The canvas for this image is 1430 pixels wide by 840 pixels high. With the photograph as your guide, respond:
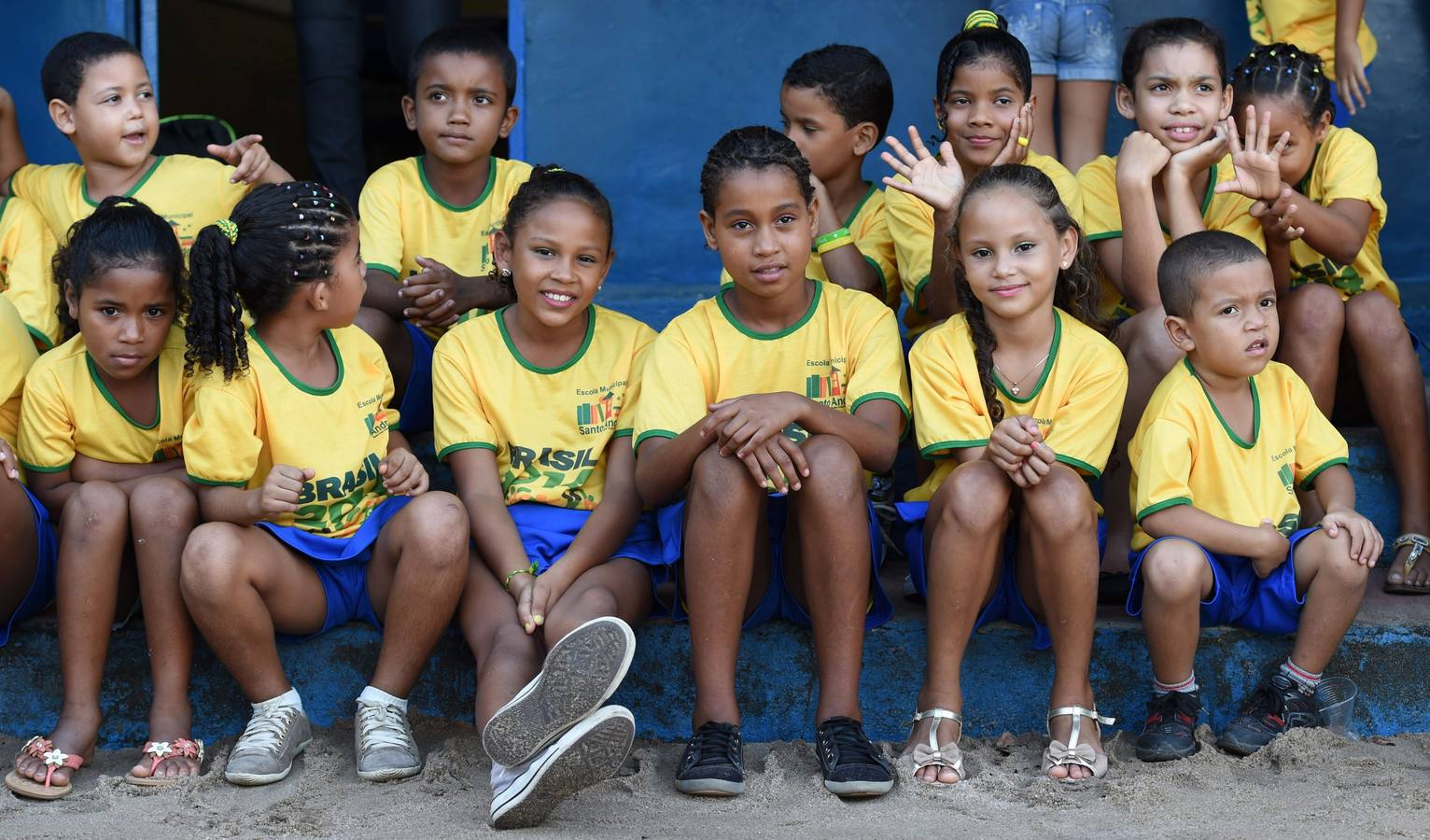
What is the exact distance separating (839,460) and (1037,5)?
1.99 m

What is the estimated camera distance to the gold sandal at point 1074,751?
2.73 meters

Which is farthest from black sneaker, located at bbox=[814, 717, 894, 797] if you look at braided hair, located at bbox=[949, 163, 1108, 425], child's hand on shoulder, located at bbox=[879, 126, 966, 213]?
child's hand on shoulder, located at bbox=[879, 126, 966, 213]

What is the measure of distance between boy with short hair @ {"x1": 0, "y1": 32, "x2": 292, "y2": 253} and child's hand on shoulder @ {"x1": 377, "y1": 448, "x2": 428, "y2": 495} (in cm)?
94

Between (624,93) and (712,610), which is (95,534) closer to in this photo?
(712,610)

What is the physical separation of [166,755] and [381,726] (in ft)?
1.30

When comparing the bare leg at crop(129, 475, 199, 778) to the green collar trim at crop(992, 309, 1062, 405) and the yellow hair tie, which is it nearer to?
the green collar trim at crop(992, 309, 1062, 405)

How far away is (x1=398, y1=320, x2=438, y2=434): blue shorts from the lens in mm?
3570

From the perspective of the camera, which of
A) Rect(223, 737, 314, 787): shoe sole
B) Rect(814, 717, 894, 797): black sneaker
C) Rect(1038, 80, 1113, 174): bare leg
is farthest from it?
Rect(1038, 80, 1113, 174): bare leg

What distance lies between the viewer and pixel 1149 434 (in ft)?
9.64

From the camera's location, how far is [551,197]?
318 cm

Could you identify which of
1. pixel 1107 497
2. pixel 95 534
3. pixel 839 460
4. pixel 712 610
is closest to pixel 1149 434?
pixel 1107 497

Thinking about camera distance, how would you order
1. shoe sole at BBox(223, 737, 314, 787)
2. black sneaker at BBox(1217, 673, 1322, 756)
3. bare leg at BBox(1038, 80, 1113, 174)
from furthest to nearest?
bare leg at BBox(1038, 80, 1113, 174), black sneaker at BBox(1217, 673, 1322, 756), shoe sole at BBox(223, 737, 314, 787)

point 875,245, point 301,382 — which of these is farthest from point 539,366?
point 875,245

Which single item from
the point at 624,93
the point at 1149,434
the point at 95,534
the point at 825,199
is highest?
the point at 624,93
